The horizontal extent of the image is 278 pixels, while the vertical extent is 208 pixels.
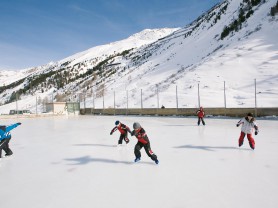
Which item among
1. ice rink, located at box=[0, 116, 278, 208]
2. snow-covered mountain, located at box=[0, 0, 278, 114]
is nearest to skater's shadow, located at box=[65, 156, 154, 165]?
ice rink, located at box=[0, 116, 278, 208]

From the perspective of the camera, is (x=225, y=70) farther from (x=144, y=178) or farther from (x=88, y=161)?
(x=144, y=178)

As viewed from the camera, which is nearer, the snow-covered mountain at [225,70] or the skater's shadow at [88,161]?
the skater's shadow at [88,161]

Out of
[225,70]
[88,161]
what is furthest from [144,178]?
[225,70]

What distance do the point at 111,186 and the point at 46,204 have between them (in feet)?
4.95

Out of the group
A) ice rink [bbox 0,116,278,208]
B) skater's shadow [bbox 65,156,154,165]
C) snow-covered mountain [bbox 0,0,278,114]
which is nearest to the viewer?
ice rink [bbox 0,116,278,208]

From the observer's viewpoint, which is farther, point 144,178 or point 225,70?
point 225,70

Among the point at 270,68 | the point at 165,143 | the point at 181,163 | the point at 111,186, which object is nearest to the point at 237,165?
the point at 181,163

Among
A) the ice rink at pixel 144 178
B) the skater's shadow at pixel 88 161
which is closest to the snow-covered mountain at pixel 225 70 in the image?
the ice rink at pixel 144 178

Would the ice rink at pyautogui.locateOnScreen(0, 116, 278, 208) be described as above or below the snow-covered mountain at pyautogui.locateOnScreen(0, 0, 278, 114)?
below

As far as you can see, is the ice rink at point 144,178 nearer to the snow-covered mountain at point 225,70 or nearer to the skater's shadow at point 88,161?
the skater's shadow at point 88,161

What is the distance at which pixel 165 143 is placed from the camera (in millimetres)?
12375

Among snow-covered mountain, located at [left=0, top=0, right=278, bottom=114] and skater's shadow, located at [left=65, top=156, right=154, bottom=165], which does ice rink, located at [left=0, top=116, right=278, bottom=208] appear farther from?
snow-covered mountain, located at [left=0, top=0, right=278, bottom=114]

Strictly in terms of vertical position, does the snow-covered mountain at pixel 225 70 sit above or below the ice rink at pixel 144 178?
above

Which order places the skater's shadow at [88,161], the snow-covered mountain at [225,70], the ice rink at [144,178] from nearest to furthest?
the ice rink at [144,178] → the skater's shadow at [88,161] → the snow-covered mountain at [225,70]
